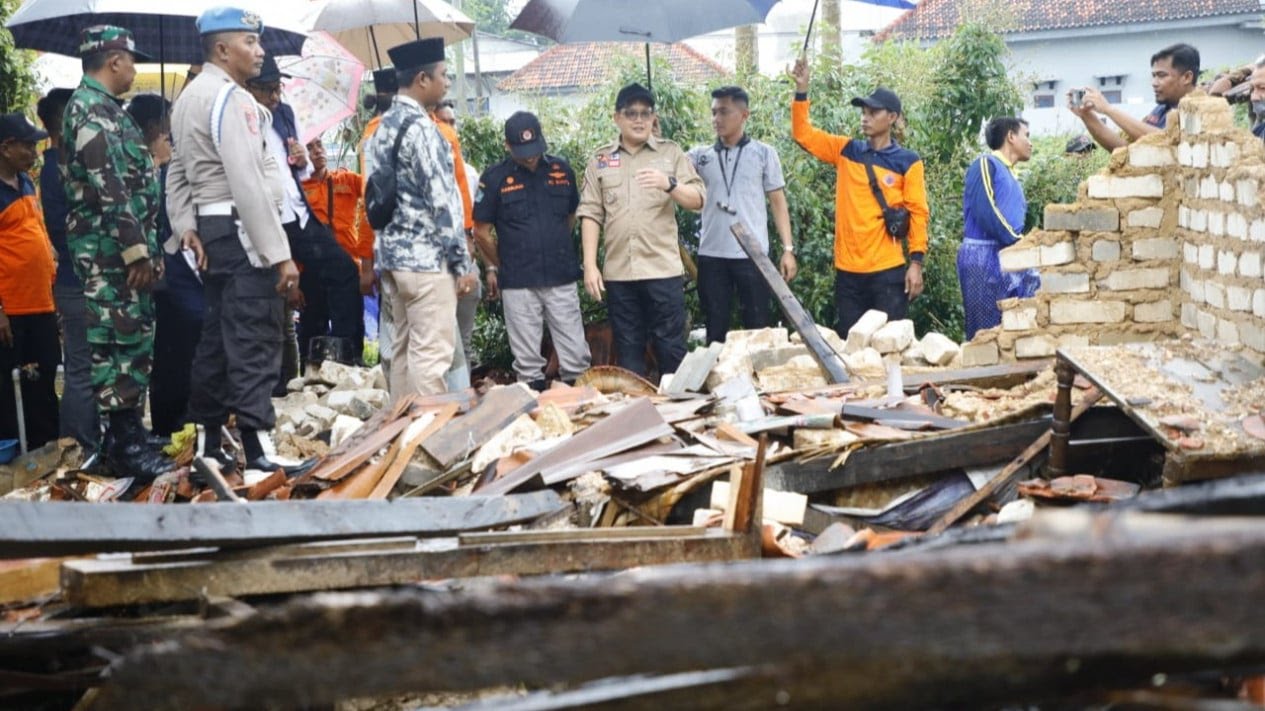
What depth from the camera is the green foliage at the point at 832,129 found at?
35.2 ft

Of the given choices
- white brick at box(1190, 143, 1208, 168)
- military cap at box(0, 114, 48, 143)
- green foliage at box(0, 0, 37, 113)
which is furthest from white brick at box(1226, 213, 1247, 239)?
green foliage at box(0, 0, 37, 113)

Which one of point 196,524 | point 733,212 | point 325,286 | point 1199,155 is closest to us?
point 196,524

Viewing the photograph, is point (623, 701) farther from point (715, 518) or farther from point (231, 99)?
point (231, 99)

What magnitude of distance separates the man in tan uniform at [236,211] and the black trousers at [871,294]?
4.13 m

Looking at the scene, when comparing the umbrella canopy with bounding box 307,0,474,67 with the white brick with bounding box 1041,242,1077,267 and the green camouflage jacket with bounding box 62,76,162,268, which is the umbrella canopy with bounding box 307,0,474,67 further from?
the white brick with bounding box 1041,242,1077,267

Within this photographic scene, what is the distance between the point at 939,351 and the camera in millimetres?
7793

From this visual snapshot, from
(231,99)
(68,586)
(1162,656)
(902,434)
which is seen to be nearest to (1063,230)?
(902,434)

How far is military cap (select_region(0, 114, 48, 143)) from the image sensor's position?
768 centimetres

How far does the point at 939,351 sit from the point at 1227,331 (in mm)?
2081

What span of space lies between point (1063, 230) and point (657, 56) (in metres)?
5.80

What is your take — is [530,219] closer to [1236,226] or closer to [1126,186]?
[1126,186]

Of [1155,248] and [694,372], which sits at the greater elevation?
[1155,248]

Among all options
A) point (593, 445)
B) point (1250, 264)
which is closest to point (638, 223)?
point (593, 445)

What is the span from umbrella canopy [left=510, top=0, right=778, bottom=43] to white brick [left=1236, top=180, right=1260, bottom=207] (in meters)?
4.85
